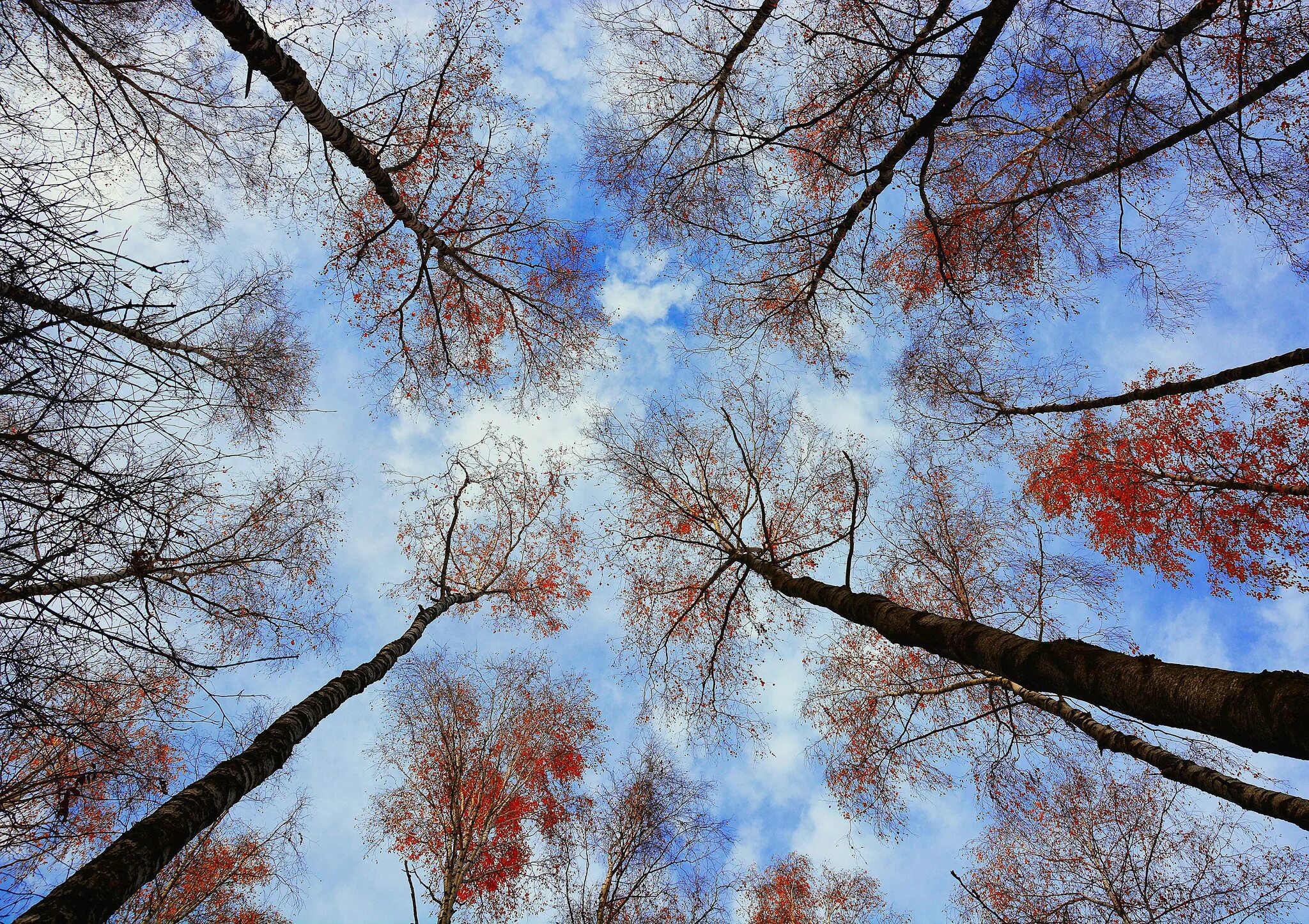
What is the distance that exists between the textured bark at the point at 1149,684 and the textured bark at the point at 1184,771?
95.9 inches

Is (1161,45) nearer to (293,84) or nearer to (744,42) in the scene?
(744,42)

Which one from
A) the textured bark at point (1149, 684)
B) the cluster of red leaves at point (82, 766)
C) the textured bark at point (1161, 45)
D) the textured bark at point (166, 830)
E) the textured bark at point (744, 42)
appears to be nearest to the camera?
the textured bark at point (1149, 684)

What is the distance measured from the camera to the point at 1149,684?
262 centimetres

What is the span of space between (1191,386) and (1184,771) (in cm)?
432

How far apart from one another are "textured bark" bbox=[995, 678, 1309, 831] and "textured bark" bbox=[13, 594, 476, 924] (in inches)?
267

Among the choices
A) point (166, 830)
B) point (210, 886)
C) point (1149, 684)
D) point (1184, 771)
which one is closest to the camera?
point (1149, 684)

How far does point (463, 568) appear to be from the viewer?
11.9 m

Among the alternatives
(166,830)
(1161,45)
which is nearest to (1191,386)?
(1161,45)

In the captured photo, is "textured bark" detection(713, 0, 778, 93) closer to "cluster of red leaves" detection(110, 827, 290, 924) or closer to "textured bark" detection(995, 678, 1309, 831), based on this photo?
"textured bark" detection(995, 678, 1309, 831)

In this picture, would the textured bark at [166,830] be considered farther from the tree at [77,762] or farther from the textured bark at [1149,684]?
the textured bark at [1149,684]

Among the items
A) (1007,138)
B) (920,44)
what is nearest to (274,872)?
(920,44)

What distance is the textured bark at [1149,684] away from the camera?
2123mm

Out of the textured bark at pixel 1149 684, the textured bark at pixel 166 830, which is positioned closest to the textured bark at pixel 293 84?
the textured bark at pixel 166 830

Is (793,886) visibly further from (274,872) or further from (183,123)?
(183,123)
